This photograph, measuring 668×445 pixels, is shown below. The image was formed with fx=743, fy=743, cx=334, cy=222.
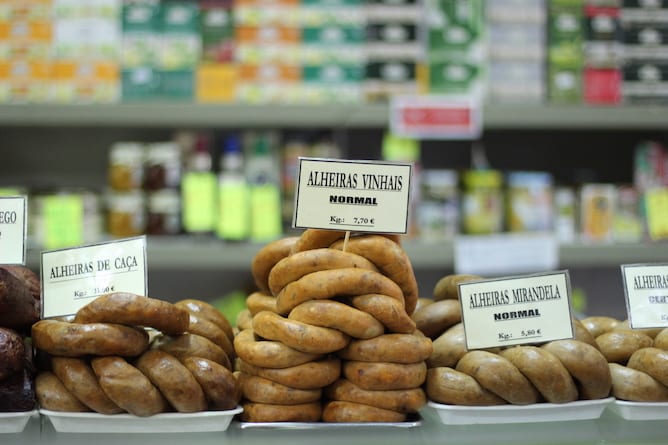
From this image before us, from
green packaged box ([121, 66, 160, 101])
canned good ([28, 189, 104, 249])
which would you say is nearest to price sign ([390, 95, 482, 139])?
green packaged box ([121, 66, 160, 101])

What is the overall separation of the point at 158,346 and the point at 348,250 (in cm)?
29

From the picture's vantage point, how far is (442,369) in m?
1.02

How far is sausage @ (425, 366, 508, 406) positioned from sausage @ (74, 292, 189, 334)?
36 centimetres

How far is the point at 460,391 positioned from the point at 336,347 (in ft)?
0.60

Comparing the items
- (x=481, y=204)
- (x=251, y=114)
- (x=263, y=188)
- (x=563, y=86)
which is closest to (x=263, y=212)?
(x=263, y=188)

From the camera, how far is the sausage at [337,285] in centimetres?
95

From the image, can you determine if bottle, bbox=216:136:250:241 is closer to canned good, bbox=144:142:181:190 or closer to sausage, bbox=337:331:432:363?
canned good, bbox=144:142:181:190

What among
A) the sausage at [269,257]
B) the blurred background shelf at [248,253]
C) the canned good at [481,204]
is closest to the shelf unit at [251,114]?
the canned good at [481,204]

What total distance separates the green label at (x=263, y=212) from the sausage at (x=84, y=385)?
146cm

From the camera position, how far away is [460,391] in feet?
3.23

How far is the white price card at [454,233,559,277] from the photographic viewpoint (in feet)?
8.01

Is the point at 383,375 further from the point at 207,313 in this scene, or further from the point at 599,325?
the point at 599,325

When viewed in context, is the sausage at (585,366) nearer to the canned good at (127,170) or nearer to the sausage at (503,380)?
the sausage at (503,380)

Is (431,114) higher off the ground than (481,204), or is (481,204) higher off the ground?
(431,114)
